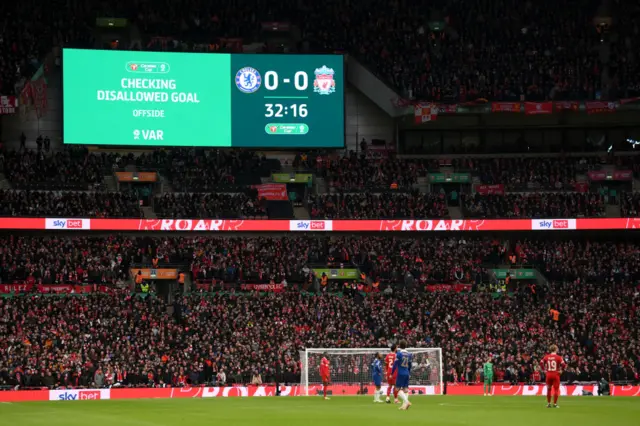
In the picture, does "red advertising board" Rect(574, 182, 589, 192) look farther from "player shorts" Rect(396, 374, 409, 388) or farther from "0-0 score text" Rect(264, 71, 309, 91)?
"player shorts" Rect(396, 374, 409, 388)

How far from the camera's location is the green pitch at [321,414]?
2433cm

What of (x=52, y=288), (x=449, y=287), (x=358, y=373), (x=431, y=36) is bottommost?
(x=358, y=373)

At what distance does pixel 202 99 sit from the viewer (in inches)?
2339

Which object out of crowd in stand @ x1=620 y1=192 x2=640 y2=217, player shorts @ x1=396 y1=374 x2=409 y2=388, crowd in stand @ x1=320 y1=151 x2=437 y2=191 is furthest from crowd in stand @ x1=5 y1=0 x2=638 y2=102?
player shorts @ x1=396 y1=374 x2=409 y2=388

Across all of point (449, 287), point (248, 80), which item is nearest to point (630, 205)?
point (449, 287)

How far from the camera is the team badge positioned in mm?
60250

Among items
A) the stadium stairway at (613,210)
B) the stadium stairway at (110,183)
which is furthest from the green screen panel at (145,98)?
the stadium stairway at (613,210)

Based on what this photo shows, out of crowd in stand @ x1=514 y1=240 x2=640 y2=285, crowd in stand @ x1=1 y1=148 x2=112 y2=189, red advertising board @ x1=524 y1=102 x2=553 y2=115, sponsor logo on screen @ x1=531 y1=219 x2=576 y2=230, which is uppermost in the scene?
red advertising board @ x1=524 y1=102 x2=553 y2=115

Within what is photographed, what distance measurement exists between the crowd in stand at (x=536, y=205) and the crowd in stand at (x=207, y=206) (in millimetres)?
12160

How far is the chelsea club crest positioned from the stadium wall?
71.9 feet

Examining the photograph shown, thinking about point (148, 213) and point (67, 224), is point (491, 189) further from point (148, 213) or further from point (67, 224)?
point (67, 224)

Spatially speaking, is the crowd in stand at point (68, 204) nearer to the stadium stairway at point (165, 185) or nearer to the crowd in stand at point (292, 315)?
the crowd in stand at point (292, 315)

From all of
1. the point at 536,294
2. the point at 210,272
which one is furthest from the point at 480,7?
the point at 210,272

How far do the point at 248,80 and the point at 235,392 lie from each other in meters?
22.8
